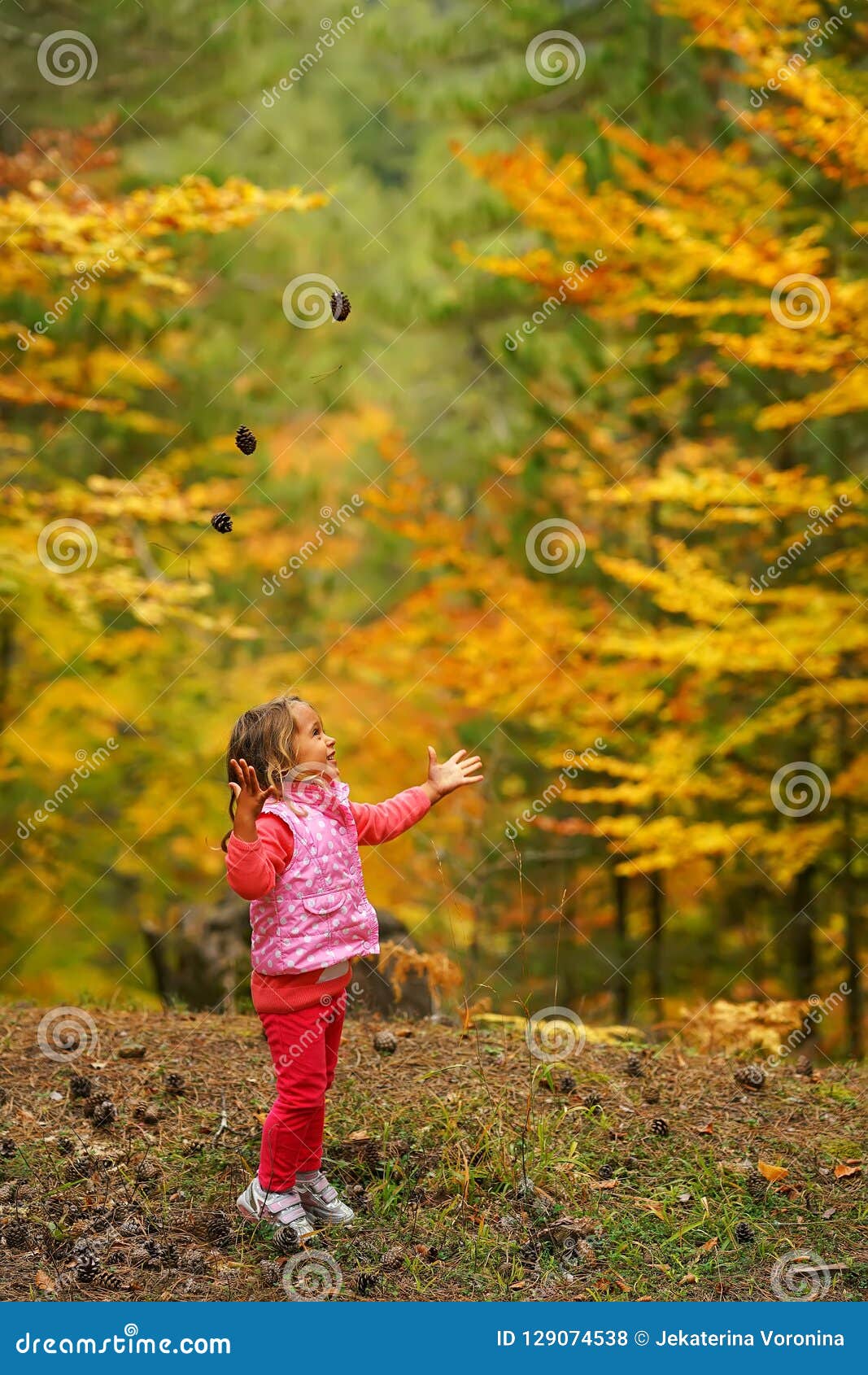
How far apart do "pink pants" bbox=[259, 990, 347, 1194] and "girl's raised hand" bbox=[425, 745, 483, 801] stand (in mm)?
637

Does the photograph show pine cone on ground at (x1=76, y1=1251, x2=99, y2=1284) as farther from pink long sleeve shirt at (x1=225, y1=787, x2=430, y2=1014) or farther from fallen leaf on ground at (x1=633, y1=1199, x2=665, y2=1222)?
fallen leaf on ground at (x1=633, y1=1199, x2=665, y2=1222)

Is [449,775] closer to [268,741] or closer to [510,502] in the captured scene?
[268,741]

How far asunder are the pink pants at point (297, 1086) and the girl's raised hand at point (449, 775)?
0.64m

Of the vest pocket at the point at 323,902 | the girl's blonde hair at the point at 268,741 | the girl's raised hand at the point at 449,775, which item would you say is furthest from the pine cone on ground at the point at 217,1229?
the girl's raised hand at the point at 449,775

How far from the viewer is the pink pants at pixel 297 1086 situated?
329cm

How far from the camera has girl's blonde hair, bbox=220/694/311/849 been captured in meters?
3.34

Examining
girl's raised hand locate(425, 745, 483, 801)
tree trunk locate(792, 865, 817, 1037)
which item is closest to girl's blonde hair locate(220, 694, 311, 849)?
girl's raised hand locate(425, 745, 483, 801)

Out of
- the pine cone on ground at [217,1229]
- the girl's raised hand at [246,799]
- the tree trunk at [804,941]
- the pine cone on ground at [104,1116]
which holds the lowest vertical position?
the pine cone on ground at [104,1116]

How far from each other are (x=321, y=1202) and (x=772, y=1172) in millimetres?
1363

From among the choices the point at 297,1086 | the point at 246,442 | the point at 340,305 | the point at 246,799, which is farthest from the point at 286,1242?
the point at 340,305

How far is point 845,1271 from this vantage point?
3221mm

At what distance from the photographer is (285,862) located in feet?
10.8

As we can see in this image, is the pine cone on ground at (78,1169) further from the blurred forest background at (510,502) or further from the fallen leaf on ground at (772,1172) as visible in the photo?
the blurred forest background at (510,502)

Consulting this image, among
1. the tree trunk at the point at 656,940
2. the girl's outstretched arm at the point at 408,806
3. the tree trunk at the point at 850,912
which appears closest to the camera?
the girl's outstretched arm at the point at 408,806
